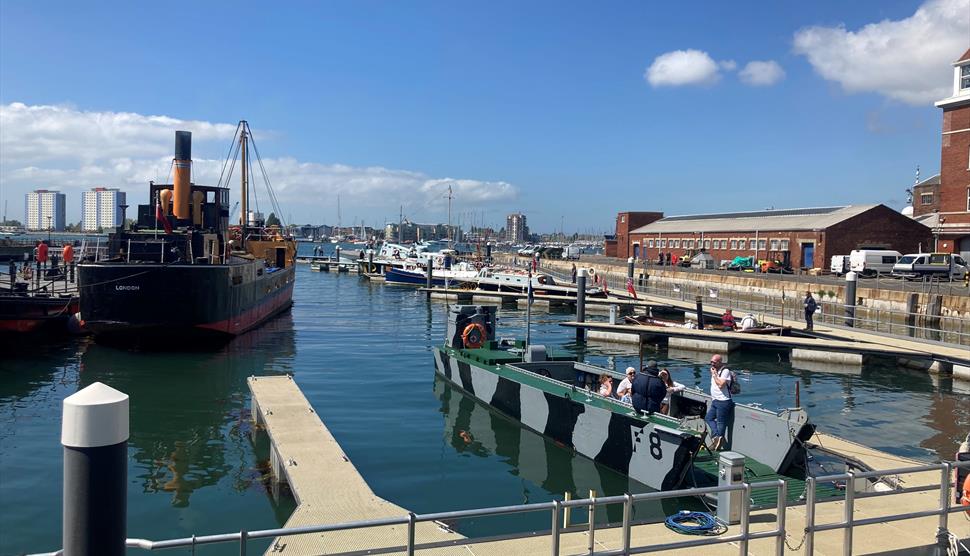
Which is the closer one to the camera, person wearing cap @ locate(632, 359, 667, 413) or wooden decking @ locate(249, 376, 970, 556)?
wooden decking @ locate(249, 376, 970, 556)

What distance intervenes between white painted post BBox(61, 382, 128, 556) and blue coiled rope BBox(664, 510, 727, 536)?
653 centimetres

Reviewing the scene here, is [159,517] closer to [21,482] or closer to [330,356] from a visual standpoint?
[21,482]

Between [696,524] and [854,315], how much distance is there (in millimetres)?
26293

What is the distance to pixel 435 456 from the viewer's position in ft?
52.1

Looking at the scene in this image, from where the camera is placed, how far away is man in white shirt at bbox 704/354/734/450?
12.8 metres

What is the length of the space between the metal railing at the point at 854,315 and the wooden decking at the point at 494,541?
18986 mm

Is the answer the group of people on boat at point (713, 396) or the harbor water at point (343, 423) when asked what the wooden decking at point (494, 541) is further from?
the group of people on boat at point (713, 396)

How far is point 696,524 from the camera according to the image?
9008 mm

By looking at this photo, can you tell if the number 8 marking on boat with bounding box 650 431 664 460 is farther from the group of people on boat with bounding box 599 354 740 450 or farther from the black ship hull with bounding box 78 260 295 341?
the black ship hull with bounding box 78 260 295 341

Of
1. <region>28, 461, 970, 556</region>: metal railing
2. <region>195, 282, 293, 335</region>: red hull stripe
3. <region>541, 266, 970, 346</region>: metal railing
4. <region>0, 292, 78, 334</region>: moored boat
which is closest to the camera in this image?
<region>28, 461, 970, 556</region>: metal railing

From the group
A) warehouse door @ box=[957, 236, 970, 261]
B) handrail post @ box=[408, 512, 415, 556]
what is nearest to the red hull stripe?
handrail post @ box=[408, 512, 415, 556]

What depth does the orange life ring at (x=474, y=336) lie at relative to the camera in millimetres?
22219

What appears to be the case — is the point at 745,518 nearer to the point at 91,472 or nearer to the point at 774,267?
the point at 91,472

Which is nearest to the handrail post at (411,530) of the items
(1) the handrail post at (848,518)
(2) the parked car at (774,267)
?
(1) the handrail post at (848,518)
